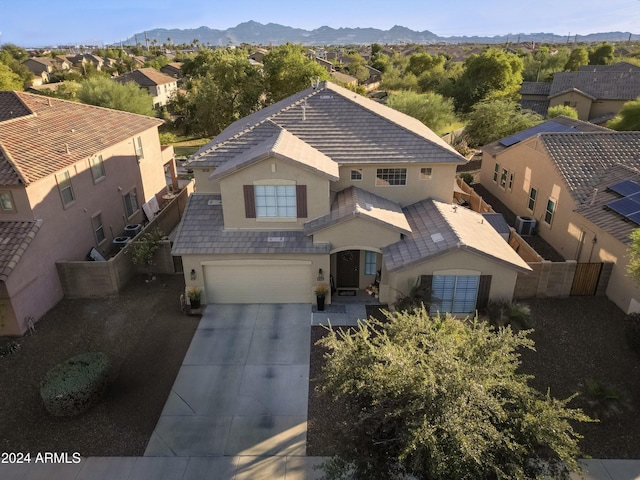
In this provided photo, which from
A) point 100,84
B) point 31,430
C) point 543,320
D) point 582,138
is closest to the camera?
point 31,430

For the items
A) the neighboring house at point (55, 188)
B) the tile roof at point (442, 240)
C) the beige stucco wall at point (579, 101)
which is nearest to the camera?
A: the tile roof at point (442, 240)

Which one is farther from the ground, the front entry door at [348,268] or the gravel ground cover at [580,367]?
the front entry door at [348,268]

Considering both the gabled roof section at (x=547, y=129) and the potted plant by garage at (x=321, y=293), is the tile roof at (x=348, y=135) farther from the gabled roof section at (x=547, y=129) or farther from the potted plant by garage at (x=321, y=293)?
the gabled roof section at (x=547, y=129)

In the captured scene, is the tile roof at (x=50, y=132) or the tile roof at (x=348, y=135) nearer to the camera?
the tile roof at (x=50, y=132)

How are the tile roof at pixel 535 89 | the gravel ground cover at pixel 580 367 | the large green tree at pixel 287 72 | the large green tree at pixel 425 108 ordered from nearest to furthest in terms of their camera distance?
the gravel ground cover at pixel 580 367, the large green tree at pixel 425 108, the large green tree at pixel 287 72, the tile roof at pixel 535 89

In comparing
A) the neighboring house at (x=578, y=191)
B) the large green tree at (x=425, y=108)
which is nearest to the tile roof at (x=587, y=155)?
the neighboring house at (x=578, y=191)

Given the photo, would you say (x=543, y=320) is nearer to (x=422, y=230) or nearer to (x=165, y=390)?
(x=422, y=230)

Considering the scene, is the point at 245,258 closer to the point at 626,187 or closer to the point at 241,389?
the point at 241,389

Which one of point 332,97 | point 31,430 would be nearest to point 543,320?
point 332,97
